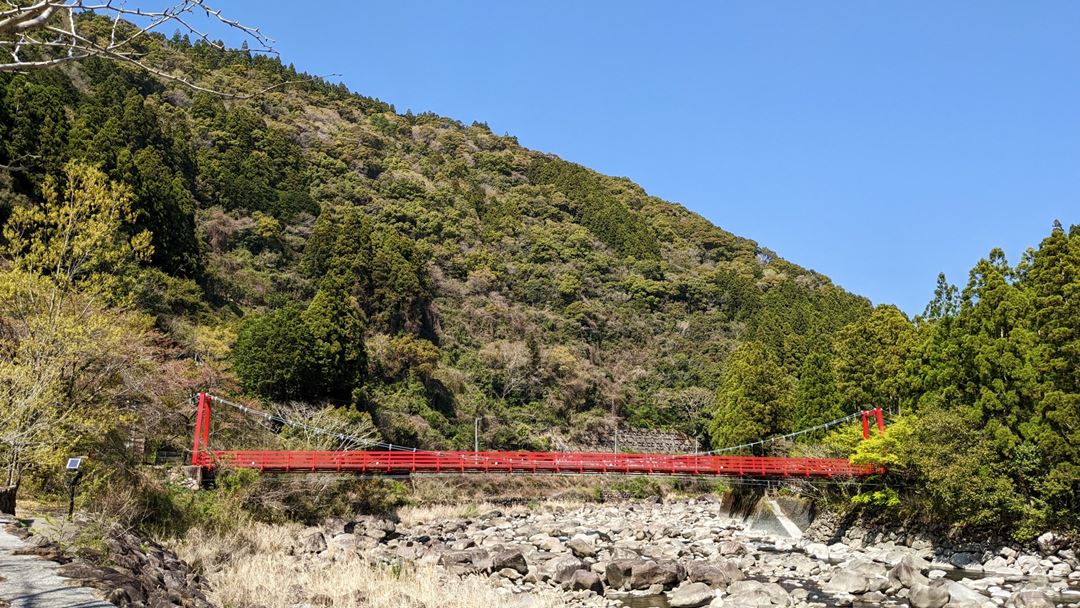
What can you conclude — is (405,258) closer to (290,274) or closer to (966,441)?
(290,274)

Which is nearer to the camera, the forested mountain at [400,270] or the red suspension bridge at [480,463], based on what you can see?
the red suspension bridge at [480,463]

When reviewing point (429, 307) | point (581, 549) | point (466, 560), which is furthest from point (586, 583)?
point (429, 307)

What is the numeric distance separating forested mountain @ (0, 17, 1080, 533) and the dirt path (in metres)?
1.65

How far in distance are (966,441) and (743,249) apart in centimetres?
6831

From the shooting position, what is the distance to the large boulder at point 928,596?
11500 millimetres

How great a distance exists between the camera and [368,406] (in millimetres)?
33594

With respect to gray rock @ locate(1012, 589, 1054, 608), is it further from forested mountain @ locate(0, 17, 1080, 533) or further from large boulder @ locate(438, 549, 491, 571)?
large boulder @ locate(438, 549, 491, 571)

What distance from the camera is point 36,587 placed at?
6.25 m

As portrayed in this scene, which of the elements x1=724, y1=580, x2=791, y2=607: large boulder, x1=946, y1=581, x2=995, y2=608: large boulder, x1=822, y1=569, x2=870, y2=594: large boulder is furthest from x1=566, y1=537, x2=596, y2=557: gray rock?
x1=946, y1=581, x2=995, y2=608: large boulder

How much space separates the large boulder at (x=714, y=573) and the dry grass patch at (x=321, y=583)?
3371 mm

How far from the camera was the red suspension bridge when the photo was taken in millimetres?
19209

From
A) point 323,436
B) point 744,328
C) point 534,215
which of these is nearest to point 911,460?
point 323,436

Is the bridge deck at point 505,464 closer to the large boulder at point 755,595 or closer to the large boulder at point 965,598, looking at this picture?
the large boulder at point 965,598

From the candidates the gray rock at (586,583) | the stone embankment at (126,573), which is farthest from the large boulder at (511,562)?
the stone embankment at (126,573)
